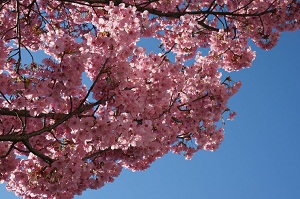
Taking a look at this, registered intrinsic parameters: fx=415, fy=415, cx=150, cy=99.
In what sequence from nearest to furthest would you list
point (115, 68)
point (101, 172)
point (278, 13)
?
point (115, 68) → point (101, 172) → point (278, 13)

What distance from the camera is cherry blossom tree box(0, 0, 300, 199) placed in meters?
6.86

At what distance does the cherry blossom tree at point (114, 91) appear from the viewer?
270 inches

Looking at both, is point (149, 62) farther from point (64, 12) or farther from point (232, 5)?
point (64, 12)

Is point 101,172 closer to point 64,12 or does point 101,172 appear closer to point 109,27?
point 109,27

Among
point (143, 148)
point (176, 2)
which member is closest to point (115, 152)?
point (143, 148)

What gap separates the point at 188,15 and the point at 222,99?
2.23m

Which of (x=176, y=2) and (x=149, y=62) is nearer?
(x=149, y=62)

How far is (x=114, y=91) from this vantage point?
24.3ft

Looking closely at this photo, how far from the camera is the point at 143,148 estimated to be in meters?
8.84

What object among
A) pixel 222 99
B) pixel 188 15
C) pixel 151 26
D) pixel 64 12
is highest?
pixel 64 12

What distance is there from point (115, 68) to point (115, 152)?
8.11 ft

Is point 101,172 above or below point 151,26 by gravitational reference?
below

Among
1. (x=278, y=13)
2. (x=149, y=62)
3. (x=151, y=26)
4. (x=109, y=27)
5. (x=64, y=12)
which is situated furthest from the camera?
(x=64, y=12)

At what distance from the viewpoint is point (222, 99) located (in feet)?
31.7
